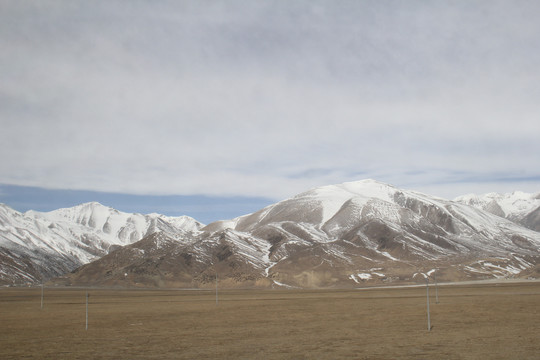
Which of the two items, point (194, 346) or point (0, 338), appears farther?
point (0, 338)

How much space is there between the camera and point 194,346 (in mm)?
34594

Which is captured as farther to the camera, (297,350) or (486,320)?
(486,320)

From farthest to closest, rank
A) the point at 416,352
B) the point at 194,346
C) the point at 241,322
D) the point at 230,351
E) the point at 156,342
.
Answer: the point at 241,322 → the point at 156,342 → the point at 194,346 → the point at 230,351 → the point at 416,352

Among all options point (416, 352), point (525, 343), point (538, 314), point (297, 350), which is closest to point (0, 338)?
point (297, 350)

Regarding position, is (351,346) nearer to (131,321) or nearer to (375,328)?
(375,328)

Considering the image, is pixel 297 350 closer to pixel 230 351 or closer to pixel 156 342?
pixel 230 351

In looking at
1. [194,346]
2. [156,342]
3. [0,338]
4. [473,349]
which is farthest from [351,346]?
[0,338]

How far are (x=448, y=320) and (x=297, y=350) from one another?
23870 mm

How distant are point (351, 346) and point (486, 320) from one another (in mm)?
22431

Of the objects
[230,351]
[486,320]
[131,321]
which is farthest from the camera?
[131,321]

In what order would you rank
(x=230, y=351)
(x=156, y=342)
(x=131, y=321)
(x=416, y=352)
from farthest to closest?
(x=131, y=321), (x=156, y=342), (x=230, y=351), (x=416, y=352)

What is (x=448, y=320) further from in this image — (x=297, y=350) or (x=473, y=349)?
(x=297, y=350)

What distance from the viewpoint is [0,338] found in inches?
1633

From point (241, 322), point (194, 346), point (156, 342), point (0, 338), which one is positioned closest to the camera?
point (194, 346)
